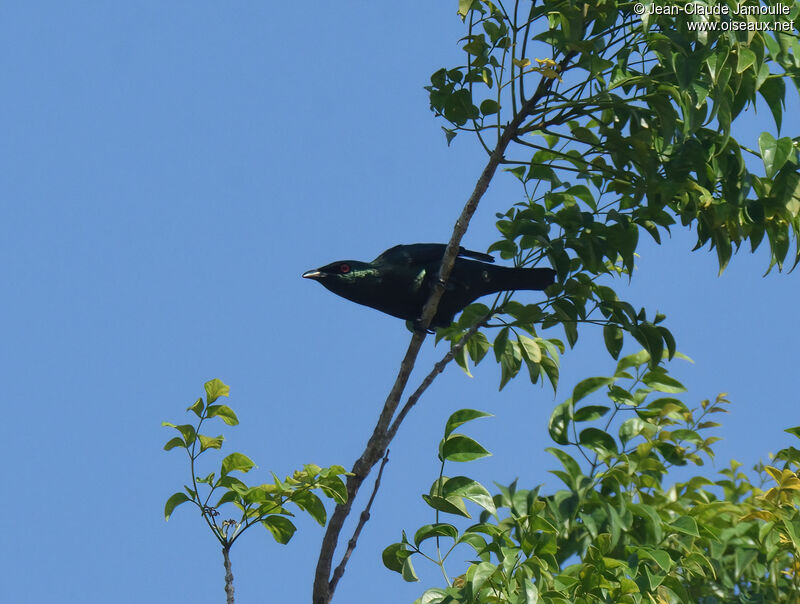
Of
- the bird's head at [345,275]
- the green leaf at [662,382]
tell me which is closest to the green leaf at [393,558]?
the green leaf at [662,382]

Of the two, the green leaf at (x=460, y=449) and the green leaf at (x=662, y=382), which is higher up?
the green leaf at (x=662, y=382)

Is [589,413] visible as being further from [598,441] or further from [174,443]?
[174,443]

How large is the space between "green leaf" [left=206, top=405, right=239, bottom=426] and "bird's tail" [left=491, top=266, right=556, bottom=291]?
1.75 meters

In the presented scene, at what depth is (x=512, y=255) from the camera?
4090 mm

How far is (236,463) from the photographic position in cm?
347

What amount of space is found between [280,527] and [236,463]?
31 centimetres

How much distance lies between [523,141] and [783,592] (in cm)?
211

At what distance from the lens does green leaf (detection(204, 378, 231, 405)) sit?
3488 mm

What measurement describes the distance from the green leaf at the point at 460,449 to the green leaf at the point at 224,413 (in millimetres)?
830

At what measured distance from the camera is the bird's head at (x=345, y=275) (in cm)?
489

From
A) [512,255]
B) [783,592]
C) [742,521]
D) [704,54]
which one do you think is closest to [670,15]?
[704,54]

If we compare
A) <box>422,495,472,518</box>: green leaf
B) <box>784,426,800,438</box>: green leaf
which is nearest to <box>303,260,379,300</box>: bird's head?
<box>422,495,472,518</box>: green leaf

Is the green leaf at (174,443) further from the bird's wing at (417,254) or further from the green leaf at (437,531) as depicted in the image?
the bird's wing at (417,254)

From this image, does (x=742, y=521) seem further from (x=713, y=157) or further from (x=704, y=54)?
(x=704, y=54)
